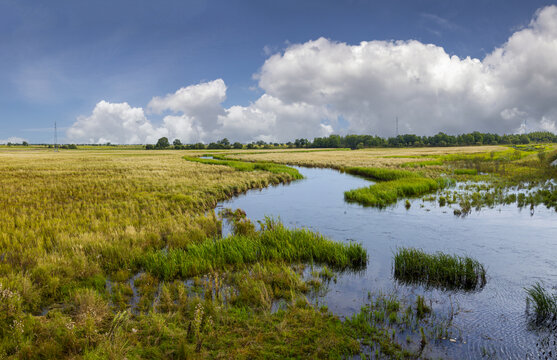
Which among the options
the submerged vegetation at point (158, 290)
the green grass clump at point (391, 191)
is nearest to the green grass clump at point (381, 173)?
the green grass clump at point (391, 191)

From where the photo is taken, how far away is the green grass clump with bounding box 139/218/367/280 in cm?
961

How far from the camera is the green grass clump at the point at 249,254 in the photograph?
9609 millimetres

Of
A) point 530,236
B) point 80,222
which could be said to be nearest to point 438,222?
point 530,236

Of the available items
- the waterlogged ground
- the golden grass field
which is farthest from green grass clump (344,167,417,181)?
the golden grass field

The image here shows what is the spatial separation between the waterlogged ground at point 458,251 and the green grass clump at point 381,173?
1101cm

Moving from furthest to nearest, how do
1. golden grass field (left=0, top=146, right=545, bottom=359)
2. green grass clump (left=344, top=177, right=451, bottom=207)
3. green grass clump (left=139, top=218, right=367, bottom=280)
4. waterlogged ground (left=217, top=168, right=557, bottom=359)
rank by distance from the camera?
1. green grass clump (left=344, top=177, right=451, bottom=207)
2. green grass clump (left=139, top=218, right=367, bottom=280)
3. waterlogged ground (left=217, top=168, right=557, bottom=359)
4. golden grass field (left=0, top=146, right=545, bottom=359)

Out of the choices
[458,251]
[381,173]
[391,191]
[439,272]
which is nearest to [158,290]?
[439,272]

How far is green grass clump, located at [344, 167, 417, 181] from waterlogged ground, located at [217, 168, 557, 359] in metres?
11.0

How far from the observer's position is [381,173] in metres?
37.5

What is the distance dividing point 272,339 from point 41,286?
6736 millimetres

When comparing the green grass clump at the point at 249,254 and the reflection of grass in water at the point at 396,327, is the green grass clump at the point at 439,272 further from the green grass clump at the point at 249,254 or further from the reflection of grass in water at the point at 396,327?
the reflection of grass in water at the point at 396,327

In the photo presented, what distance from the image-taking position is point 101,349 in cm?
543

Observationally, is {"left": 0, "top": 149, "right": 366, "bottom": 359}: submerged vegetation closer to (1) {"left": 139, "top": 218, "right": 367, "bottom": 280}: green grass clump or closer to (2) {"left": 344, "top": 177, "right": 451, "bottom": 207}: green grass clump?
(1) {"left": 139, "top": 218, "right": 367, "bottom": 280}: green grass clump

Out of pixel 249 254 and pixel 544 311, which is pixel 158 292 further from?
pixel 544 311
